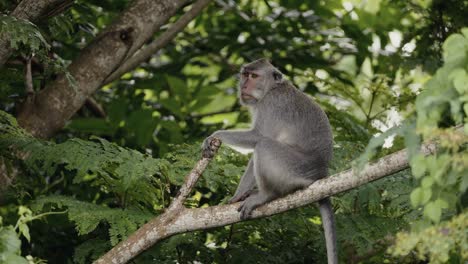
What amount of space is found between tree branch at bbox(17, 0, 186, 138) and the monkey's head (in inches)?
36.7

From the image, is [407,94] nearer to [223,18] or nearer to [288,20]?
[288,20]

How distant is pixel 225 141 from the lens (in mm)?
6535

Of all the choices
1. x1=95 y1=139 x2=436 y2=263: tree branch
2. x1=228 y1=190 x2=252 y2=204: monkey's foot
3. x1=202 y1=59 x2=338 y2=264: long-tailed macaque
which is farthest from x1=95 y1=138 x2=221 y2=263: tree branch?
x1=228 y1=190 x2=252 y2=204: monkey's foot

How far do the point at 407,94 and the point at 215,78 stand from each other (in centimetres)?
279

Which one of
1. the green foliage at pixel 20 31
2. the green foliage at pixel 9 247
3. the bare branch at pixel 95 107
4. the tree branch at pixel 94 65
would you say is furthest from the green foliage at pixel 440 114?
the bare branch at pixel 95 107

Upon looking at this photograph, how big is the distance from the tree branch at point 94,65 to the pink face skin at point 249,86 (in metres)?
0.93

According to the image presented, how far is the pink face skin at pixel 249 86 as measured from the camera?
24.0 feet

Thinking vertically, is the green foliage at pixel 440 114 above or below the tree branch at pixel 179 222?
above

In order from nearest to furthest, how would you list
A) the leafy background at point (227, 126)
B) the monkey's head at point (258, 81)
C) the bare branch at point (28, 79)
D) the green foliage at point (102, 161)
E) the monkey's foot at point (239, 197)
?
the leafy background at point (227, 126), the green foliage at point (102, 161), the monkey's foot at point (239, 197), the bare branch at point (28, 79), the monkey's head at point (258, 81)

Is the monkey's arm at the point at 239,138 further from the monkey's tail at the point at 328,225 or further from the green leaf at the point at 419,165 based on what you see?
the green leaf at the point at 419,165

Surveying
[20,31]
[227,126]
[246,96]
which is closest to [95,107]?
[227,126]

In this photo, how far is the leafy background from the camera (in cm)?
337

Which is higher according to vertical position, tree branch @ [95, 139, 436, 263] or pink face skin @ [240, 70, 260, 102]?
tree branch @ [95, 139, 436, 263]

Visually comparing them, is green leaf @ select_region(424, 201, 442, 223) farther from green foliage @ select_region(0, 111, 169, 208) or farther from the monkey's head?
the monkey's head
